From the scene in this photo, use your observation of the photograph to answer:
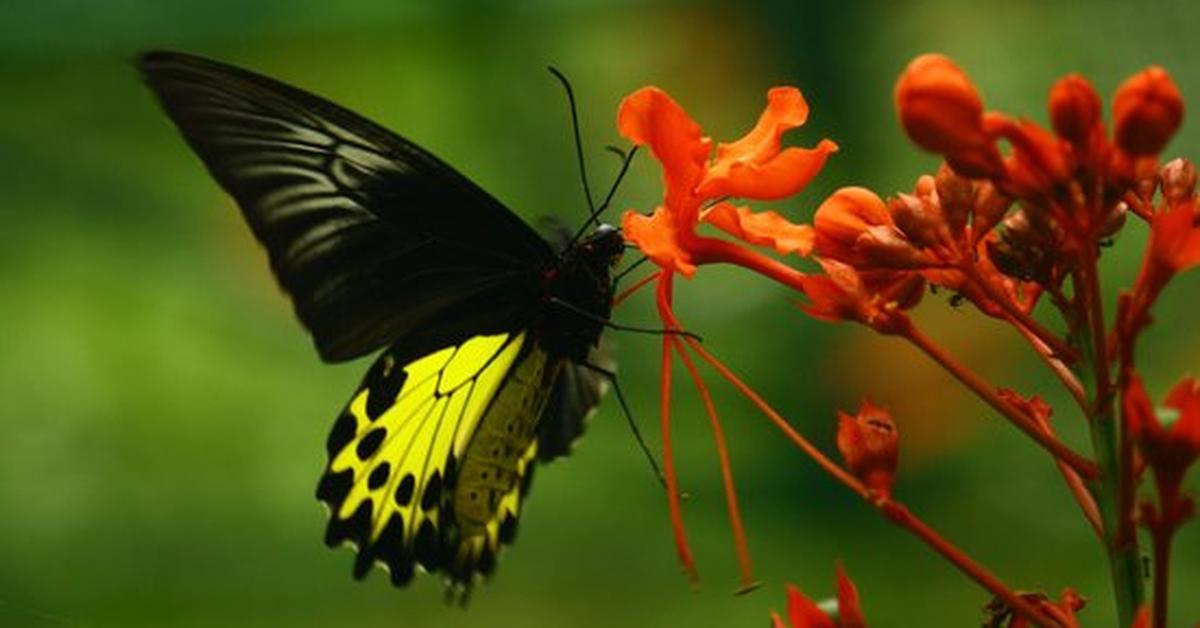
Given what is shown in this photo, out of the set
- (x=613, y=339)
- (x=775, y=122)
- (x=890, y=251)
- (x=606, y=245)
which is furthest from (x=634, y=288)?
(x=613, y=339)

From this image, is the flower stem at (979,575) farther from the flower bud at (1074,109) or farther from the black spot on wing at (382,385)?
the black spot on wing at (382,385)

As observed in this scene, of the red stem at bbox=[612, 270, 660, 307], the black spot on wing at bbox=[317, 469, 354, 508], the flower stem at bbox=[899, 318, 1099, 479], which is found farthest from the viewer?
the black spot on wing at bbox=[317, 469, 354, 508]

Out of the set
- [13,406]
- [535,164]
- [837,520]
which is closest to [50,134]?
[13,406]

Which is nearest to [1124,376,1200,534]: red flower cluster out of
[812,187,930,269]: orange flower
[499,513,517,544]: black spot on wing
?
[812,187,930,269]: orange flower

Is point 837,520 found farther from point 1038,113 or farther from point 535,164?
point 1038,113

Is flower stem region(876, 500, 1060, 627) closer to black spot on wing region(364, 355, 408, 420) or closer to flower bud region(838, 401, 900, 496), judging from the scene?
flower bud region(838, 401, 900, 496)
